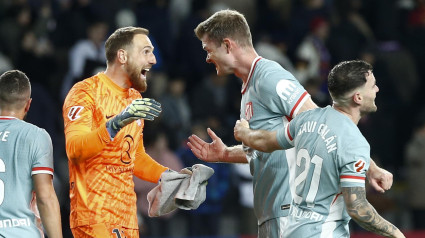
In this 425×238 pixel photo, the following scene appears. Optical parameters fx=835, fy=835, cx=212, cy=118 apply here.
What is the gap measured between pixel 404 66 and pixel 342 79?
9947 mm

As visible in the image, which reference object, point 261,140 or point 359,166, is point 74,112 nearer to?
point 261,140

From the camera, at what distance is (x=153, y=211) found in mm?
7105

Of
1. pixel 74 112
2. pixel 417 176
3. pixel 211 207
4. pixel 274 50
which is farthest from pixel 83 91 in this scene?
pixel 274 50

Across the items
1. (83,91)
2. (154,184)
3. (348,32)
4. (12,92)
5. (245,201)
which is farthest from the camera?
(348,32)

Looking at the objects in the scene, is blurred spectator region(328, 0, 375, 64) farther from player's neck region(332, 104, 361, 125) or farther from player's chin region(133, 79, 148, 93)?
player's neck region(332, 104, 361, 125)

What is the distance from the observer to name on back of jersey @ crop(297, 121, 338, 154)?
585cm

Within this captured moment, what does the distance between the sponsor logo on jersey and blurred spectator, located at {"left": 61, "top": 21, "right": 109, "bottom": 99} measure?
23.0 feet

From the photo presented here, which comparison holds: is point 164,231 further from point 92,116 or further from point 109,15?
point 92,116

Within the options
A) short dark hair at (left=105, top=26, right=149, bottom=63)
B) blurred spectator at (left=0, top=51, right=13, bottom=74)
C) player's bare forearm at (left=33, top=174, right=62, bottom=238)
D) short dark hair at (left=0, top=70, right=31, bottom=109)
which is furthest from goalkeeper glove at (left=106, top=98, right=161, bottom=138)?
blurred spectator at (left=0, top=51, right=13, bottom=74)

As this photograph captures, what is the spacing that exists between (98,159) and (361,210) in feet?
7.11

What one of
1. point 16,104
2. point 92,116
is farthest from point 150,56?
point 16,104

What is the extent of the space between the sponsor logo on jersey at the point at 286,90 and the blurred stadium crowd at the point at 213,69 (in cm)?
635

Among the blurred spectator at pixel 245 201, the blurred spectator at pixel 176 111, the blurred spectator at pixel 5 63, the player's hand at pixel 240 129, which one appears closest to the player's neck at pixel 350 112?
the player's hand at pixel 240 129

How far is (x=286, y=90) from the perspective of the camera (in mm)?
6520
